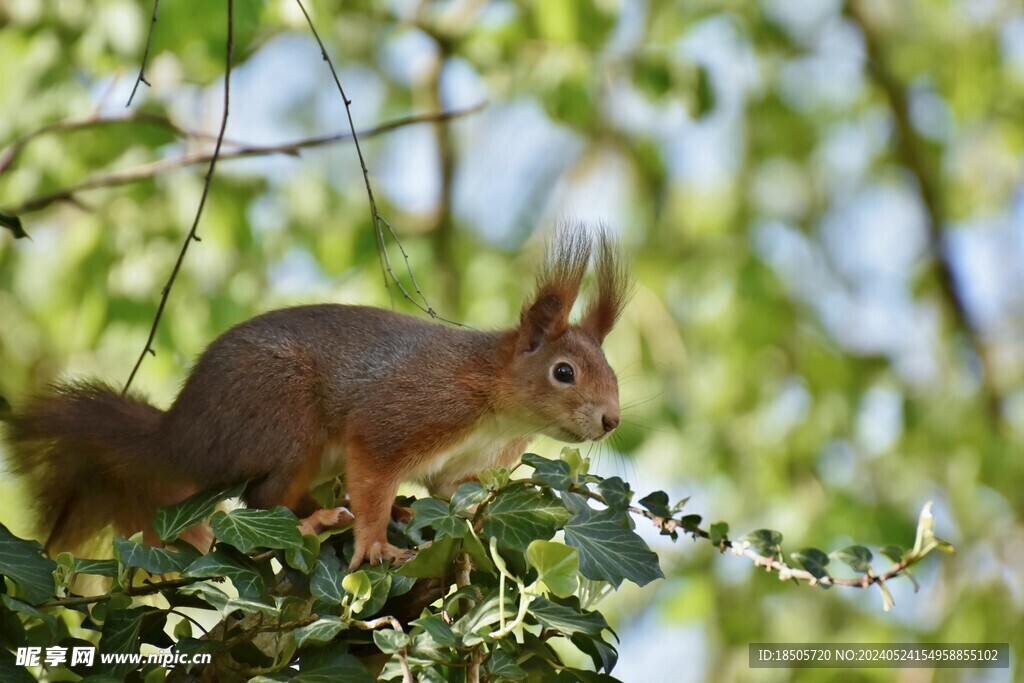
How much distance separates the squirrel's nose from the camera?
74.9 inches

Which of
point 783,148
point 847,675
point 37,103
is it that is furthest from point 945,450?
point 37,103

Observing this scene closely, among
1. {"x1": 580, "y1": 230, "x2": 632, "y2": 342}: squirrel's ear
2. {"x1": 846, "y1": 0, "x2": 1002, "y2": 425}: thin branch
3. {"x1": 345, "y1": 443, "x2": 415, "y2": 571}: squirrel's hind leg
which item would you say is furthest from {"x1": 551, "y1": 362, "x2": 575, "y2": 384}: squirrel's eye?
{"x1": 846, "y1": 0, "x2": 1002, "y2": 425}: thin branch

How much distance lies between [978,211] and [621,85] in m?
1.35

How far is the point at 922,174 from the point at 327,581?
3.58m

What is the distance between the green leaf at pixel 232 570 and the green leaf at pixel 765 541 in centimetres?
57

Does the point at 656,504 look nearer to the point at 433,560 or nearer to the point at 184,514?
the point at 433,560

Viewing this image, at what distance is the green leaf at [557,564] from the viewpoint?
1066mm

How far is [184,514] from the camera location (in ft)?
4.64

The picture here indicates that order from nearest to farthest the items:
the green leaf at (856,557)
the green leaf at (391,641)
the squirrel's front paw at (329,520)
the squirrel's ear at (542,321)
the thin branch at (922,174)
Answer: the green leaf at (391,641), the green leaf at (856,557), the squirrel's front paw at (329,520), the squirrel's ear at (542,321), the thin branch at (922,174)

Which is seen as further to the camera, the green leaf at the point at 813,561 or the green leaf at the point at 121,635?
the green leaf at the point at 813,561

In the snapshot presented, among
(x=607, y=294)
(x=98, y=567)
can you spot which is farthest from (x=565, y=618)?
(x=607, y=294)

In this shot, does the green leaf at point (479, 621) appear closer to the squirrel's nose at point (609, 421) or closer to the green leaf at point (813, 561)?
the green leaf at point (813, 561)

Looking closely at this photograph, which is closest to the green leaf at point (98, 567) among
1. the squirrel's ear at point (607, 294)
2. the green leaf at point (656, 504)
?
the green leaf at point (656, 504)

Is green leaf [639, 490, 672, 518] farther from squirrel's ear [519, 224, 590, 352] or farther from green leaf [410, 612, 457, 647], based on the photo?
squirrel's ear [519, 224, 590, 352]
